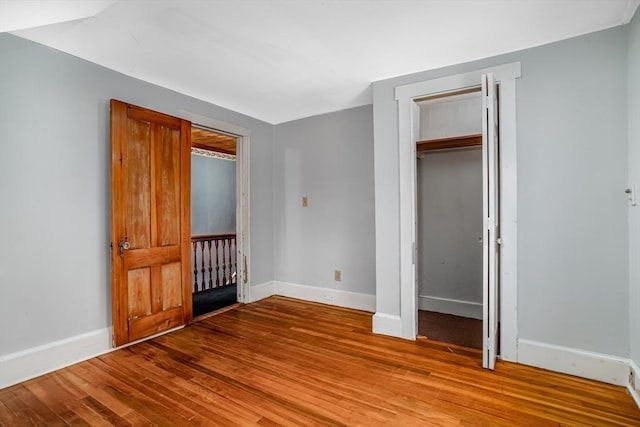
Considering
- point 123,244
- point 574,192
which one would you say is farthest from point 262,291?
point 574,192

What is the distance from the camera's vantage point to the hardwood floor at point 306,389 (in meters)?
1.78

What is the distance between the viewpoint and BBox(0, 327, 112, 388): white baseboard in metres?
2.11

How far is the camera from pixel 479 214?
349 centimetres

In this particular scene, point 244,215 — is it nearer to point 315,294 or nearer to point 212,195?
point 315,294

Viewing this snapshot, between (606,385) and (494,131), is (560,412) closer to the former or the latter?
(606,385)

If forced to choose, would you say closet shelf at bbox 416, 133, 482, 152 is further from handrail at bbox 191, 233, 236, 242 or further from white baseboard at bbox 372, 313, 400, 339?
handrail at bbox 191, 233, 236, 242

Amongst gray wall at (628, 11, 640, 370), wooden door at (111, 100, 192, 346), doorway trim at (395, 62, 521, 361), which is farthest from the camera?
wooden door at (111, 100, 192, 346)

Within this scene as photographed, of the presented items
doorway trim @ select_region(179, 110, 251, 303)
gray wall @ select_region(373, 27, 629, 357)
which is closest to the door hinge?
doorway trim @ select_region(179, 110, 251, 303)

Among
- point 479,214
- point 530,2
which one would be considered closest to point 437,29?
point 530,2

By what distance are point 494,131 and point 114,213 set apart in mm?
3226

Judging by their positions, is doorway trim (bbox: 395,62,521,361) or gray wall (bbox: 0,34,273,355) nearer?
gray wall (bbox: 0,34,273,355)

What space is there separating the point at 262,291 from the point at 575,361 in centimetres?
339

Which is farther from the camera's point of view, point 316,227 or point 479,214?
point 316,227

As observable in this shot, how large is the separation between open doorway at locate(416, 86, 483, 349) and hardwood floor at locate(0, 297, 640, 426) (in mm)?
1026
